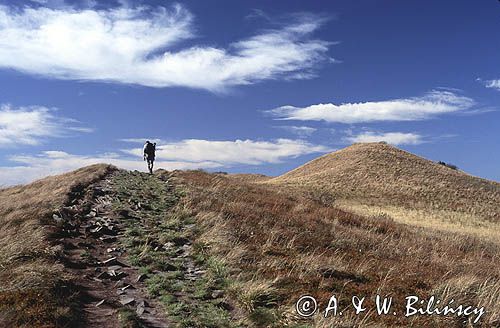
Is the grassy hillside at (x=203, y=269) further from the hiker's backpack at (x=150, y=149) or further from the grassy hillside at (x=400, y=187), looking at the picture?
the grassy hillside at (x=400, y=187)

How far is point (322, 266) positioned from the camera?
11047mm

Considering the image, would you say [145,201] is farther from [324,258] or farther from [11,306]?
[11,306]

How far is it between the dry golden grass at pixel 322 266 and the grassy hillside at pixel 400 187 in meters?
30.2

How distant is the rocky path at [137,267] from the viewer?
319 inches

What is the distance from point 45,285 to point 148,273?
2528 mm

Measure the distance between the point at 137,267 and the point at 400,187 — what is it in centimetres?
6053

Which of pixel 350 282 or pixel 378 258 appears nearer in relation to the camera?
pixel 350 282

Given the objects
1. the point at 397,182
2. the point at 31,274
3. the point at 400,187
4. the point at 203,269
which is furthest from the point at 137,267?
the point at 397,182

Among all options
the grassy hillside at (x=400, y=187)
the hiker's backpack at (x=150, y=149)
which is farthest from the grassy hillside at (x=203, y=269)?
the grassy hillside at (x=400, y=187)

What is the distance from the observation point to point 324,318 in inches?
305

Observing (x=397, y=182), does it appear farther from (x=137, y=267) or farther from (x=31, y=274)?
(x=31, y=274)

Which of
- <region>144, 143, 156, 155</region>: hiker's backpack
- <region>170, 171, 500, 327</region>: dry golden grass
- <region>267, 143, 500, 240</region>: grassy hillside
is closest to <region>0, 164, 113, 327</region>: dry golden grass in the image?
<region>170, 171, 500, 327</region>: dry golden grass

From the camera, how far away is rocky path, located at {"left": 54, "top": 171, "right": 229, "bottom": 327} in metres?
8.11

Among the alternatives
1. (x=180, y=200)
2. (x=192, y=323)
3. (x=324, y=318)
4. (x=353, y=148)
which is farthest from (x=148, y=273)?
(x=353, y=148)
